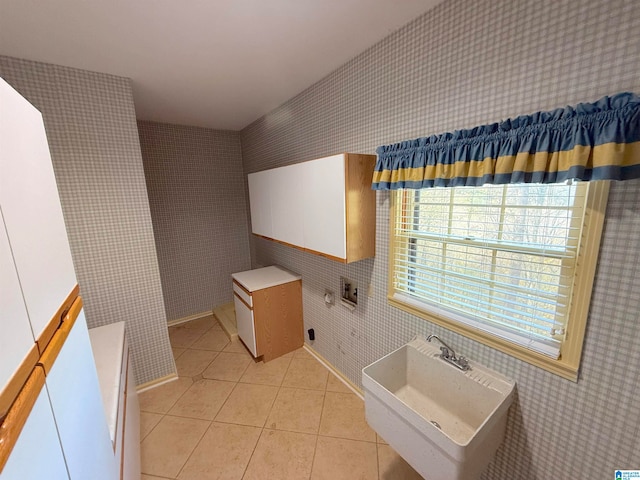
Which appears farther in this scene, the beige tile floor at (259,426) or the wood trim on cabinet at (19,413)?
the beige tile floor at (259,426)

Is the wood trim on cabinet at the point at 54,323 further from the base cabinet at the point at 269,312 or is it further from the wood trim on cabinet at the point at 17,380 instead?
the base cabinet at the point at 269,312

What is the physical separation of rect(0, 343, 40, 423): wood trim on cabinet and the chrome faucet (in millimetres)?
1561

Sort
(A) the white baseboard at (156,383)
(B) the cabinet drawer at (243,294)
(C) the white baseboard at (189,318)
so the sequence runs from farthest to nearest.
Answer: (C) the white baseboard at (189,318), (B) the cabinet drawer at (243,294), (A) the white baseboard at (156,383)

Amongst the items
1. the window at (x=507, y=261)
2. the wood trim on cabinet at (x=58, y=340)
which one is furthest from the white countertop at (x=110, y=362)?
the window at (x=507, y=261)

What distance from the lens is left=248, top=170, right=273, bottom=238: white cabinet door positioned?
97.1 inches

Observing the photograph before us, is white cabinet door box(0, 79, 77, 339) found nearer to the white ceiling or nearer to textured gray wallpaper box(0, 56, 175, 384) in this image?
the white ceiling

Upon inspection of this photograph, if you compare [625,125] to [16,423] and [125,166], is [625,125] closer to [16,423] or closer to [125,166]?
[16,423]

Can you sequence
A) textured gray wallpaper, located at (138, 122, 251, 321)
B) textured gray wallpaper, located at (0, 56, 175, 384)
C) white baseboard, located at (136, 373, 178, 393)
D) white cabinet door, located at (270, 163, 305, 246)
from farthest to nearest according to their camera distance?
textured gray wallpaper, located at (138, 122, 251, 321) < white baseboard, located at (136, 373, 178, 393) < white cabinet door, located at (270, 163, 305, 246) < textured gray wallpaper, located at (0, 56, 175, 384)

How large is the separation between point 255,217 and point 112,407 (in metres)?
1.94

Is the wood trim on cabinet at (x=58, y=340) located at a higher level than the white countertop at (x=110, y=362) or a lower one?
higher

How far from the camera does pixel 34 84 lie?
1.67 metres

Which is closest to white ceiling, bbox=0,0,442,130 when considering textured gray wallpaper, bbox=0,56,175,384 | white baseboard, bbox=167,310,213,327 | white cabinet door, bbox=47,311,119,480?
textured gray wallpaper, bbox=0,56,175,384

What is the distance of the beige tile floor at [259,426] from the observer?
1.58 metres

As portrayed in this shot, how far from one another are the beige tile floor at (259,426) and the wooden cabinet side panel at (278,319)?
0.44 feet
